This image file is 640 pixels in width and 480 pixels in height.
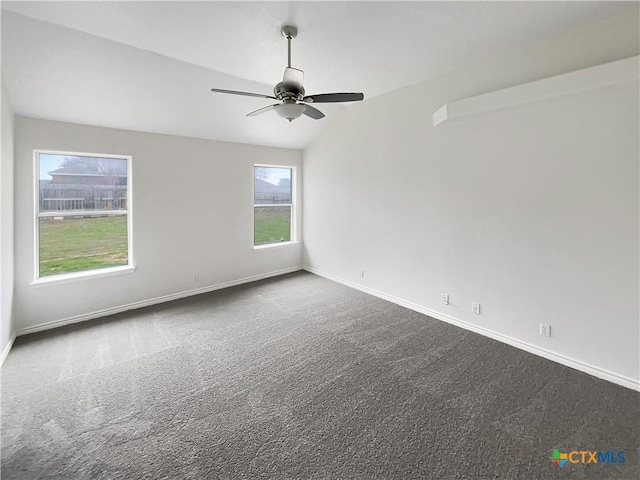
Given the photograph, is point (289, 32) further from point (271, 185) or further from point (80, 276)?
point (80, 276)

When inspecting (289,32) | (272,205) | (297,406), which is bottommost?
(297,406)

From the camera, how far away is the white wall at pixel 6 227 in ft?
9.34

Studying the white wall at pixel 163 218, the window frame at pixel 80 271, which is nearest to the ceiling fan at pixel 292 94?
the white wall at pixel 163 218

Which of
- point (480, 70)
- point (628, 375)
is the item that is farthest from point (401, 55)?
point (628, 375)

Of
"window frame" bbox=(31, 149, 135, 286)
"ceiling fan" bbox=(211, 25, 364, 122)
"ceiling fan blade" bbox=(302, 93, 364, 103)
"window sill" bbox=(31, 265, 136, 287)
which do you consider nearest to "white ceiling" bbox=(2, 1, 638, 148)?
"ceiling fan" bbox=(211, 25, 364, 122)

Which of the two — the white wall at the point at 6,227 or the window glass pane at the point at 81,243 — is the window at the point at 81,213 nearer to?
the window glass pane at the point at 81,243

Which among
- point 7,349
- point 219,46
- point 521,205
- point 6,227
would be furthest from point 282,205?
point 7,349

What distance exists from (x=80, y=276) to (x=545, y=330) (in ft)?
17.5

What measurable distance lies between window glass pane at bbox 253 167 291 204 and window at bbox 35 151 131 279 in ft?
6.90

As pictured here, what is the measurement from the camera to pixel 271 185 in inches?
236

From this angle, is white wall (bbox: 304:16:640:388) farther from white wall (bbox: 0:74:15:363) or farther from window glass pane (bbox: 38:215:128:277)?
white wall (bbox: 0:74:15:363)

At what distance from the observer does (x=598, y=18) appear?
251cm

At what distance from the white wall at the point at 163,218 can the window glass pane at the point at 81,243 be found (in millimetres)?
Answer: 230

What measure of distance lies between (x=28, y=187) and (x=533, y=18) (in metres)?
5.25
